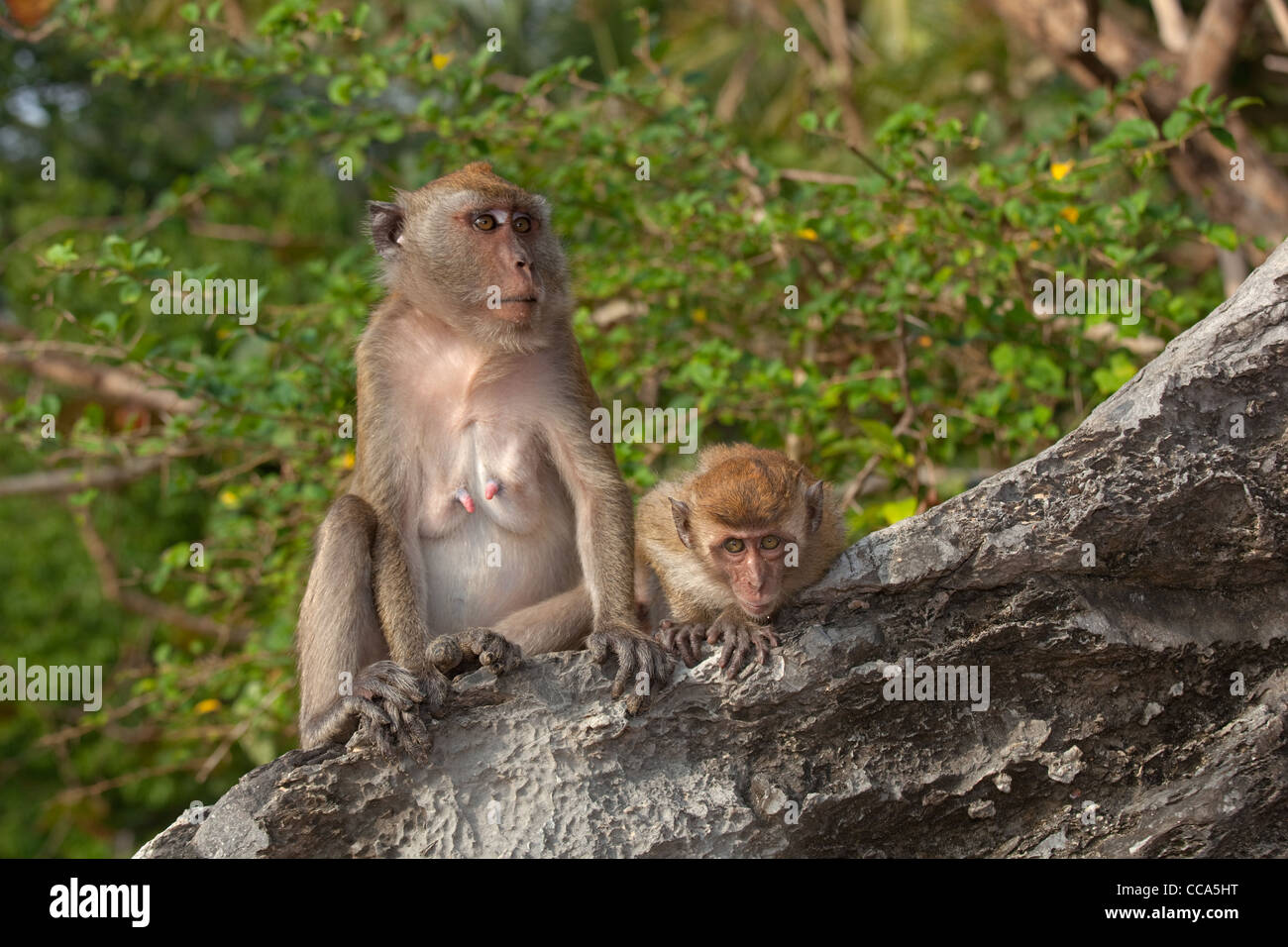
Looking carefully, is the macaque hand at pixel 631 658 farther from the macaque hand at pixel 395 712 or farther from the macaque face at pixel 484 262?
the macaque face at pixel 484 262

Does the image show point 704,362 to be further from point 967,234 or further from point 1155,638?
point 1155,638

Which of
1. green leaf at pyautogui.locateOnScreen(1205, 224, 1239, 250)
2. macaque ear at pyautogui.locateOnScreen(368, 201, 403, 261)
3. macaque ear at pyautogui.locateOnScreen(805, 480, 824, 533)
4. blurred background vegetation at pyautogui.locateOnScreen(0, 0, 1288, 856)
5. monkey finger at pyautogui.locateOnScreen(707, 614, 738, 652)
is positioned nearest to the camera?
monkey finger at pyautogui.locateOnScreen(707, 614, 738, 652)

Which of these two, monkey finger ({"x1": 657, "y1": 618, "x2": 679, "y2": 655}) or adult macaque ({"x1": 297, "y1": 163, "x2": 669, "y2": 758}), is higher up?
adult macaque ({"x1": 297, "y1": 163, "x2": 669, "y2": 758})

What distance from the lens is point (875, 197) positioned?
5.37 metres

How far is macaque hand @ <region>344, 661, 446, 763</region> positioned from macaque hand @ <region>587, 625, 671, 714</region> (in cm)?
44

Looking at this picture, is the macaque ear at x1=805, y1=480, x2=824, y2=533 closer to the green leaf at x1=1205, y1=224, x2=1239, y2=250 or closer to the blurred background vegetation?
the blurred background vegetation

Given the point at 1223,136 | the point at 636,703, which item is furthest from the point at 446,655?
the point at 1223,136

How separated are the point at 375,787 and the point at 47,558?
10408mm

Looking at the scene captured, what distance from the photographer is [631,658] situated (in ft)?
11.6

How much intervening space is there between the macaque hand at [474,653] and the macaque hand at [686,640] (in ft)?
1.43

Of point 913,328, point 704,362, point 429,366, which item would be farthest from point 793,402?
point 429,366

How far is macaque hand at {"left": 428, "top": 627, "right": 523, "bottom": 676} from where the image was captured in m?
3.51

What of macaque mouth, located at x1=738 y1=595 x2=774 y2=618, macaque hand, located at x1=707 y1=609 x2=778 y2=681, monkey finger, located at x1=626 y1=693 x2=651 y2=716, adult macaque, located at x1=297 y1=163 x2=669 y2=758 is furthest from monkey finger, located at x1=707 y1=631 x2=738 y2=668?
adult macaque, located at x1=297 y1=163 x2=669 y2=758

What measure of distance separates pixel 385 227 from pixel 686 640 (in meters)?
1.78
